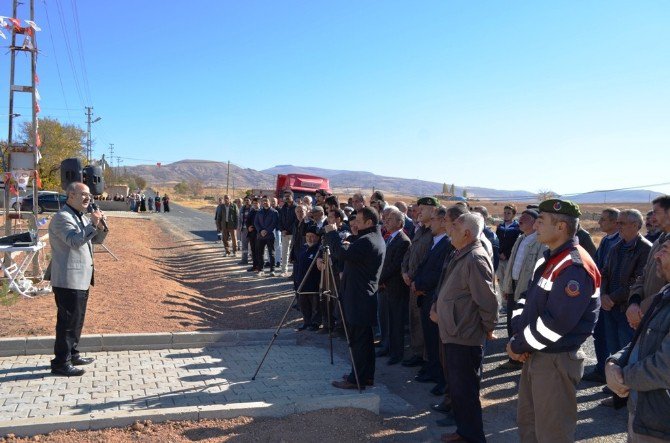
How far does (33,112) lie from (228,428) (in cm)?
855

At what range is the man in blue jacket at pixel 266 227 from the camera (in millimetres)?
13836

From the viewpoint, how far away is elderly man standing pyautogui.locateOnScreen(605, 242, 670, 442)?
2.79 meters

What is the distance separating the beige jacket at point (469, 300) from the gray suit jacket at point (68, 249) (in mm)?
3909

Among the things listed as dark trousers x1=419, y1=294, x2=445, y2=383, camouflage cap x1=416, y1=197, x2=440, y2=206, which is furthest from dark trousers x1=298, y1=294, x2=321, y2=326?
camouflage cap x1=416, y1=197, x2=440, y2=206

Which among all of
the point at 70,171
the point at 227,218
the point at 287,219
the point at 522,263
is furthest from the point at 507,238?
the point at 227,218

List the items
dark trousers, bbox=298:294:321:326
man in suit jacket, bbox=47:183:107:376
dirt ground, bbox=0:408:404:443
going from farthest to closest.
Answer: dark trousers, bbox=298:294:321:326, man in suit jacket, bbox=47:183:107:376, dirt ground, bbox=0:408:404:443

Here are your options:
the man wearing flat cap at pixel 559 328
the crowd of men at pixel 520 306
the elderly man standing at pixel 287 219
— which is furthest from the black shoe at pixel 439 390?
the elderly man standing at pixel 287 219

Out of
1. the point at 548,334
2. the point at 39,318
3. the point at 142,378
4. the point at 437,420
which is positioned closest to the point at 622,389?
the point at 548,334

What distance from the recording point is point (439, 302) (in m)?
4.65

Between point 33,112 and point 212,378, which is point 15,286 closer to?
point 33,112

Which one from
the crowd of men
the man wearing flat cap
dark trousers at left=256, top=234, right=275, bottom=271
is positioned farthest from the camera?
dark trousers at left=256, top=234, right=275, bottom=271

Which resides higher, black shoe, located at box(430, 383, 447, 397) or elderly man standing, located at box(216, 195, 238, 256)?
elderly man standing, located at box(216, 195, 238, 256)

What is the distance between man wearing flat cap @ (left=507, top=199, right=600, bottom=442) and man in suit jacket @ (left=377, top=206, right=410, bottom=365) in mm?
3237

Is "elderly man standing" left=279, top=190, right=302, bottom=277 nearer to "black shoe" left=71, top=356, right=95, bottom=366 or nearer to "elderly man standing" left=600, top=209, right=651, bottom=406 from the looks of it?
"black shoe" left=71, top=356, right=95, bottom=366
